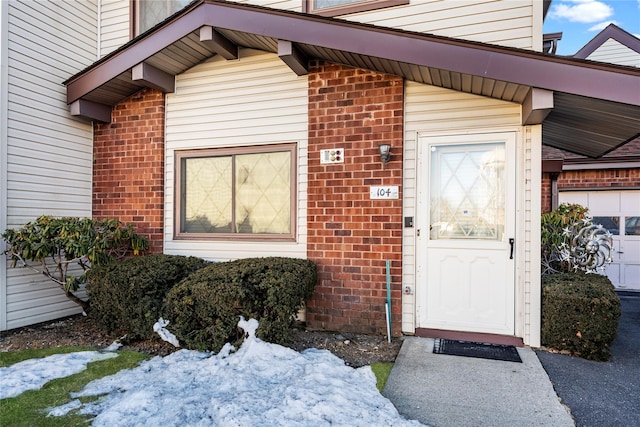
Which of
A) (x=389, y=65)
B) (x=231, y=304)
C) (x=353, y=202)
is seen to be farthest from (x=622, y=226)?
(x=231, y=304)

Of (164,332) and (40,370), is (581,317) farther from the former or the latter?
(40,370)

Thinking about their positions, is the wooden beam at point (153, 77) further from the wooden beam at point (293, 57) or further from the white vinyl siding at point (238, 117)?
the wooden beam at point (293, 57)

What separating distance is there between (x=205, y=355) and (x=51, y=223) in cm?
262

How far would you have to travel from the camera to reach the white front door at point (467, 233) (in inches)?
164

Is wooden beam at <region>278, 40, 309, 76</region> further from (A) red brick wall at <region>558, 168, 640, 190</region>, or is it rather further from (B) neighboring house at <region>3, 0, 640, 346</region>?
(A) red brick wall at <region>558, 168, 640, 190</region>

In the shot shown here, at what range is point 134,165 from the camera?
5520 mm

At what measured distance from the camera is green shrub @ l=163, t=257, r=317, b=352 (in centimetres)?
362

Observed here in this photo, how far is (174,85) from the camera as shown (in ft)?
17.7

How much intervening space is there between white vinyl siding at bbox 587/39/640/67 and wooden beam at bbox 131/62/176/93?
946cm

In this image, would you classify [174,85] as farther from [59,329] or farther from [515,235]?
[515,235]

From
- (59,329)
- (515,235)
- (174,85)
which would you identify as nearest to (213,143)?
(174,85)

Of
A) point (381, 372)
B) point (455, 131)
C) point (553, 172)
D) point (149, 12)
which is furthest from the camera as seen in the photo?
point (553, 172)

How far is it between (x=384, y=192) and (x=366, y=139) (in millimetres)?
675

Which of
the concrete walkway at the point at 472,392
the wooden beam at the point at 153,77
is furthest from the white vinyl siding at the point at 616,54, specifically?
the wooden beam at the point at 153,77
